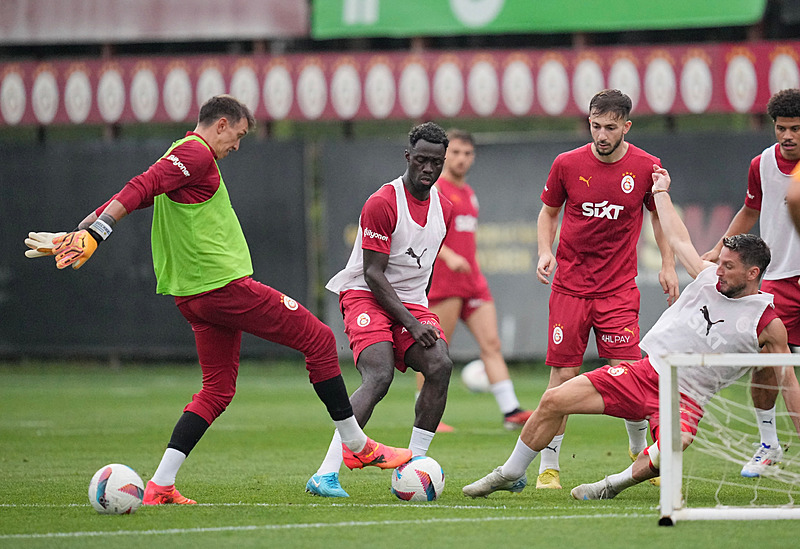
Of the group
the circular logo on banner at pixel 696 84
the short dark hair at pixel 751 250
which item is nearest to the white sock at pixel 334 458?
the short dark hair at pixel 751 250

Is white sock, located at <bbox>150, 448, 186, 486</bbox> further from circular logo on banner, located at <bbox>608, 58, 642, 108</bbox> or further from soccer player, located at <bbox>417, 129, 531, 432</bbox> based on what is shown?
circular logo on banner, located at <bbox>608, 58, 642, 108</bbox>

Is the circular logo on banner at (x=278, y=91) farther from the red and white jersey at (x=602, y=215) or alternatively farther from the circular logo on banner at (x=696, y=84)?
the red and white jersey at (x=602, y=215)

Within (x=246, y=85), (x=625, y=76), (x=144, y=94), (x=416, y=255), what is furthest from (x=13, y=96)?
(x=416, y=255)

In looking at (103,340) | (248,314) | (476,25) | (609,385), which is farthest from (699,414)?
(103,340)

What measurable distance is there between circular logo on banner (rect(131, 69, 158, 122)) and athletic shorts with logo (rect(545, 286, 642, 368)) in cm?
1175

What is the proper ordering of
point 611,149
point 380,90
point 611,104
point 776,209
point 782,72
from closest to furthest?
point 611,104
point 611,149
point 776,209
point 782,72
point 380,90

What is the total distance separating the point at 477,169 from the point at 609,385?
10288 mm

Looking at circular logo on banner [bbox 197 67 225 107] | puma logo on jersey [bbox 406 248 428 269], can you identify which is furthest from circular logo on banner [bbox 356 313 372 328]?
circular logo on banner [bbox 197 67 225 107]

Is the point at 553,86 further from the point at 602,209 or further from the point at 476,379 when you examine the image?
the point at 602,209

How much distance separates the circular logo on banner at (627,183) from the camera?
712 centimetres

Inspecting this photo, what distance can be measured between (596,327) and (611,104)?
1.39 meters

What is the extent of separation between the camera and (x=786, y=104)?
22.8 feet

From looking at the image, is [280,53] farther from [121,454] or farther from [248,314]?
[248,314]

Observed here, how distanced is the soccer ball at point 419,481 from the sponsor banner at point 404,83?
1109 centimetres
